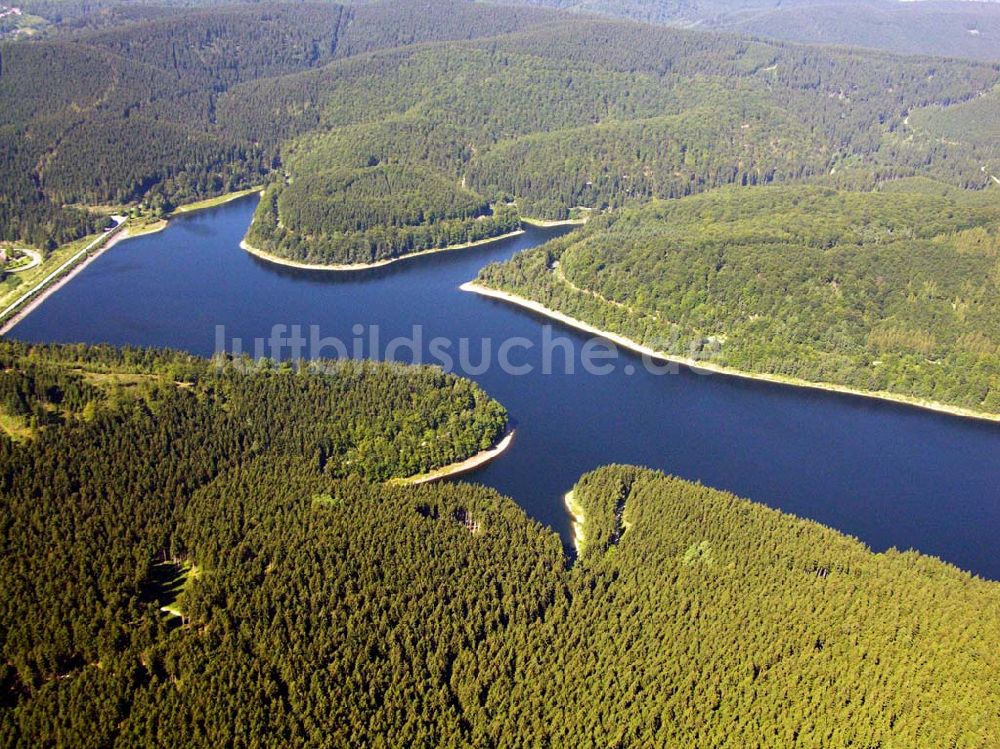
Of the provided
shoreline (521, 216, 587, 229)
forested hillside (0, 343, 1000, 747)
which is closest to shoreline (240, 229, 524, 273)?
shoreline (521, 216, 587, 229)

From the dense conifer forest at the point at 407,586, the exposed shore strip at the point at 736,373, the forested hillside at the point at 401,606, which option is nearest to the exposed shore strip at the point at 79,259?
the dense conifer forest at the point at 407,586

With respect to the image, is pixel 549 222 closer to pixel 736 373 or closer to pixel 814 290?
pixel 814 290

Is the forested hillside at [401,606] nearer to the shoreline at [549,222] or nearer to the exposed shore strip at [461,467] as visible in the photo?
the exposed shore strip at [461,467]

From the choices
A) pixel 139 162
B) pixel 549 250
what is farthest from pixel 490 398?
pixel 139 162

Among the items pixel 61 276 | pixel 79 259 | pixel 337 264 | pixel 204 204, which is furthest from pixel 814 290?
pixel 204 204

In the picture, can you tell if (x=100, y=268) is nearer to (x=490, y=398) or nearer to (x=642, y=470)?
(x=490, y=398)

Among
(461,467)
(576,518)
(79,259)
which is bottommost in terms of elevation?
(576,518)
